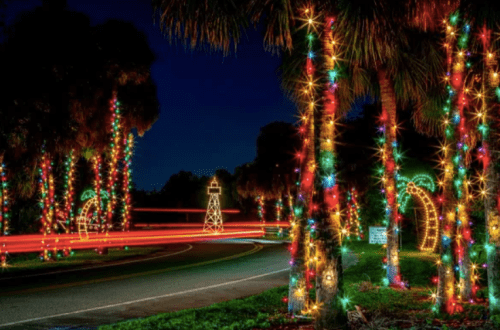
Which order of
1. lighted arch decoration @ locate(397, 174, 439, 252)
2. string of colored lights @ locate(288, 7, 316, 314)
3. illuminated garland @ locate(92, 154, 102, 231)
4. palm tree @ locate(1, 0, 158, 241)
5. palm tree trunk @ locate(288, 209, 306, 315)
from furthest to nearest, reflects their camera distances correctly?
illuminated garland @ locate(92, 154, 102, 231), lighted arch decoration @ locate(397, 174, 439, 252), palm tree @ locate(1, 0, 158, 241), palm tree trunk @ locate(288, 209, 306, 315), string of colored lights @ locate(288, 7, 316, 314)

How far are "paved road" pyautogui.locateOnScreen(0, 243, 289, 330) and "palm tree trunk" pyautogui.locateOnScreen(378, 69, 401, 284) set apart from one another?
120 inches

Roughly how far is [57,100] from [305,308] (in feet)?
37.0

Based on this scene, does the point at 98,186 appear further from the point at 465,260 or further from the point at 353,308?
the point at 465,260

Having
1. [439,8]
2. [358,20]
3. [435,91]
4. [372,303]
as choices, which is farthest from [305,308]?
[435,91]

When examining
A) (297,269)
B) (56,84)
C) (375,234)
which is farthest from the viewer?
(375,234)

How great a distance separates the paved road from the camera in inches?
374

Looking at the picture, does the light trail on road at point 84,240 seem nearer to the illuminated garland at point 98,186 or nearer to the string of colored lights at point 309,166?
the illuminated garland at point 98,186

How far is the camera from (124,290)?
12672mm

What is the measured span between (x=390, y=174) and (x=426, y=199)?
41.4 ft

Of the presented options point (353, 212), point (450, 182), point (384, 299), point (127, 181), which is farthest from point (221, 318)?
point (353, 212)

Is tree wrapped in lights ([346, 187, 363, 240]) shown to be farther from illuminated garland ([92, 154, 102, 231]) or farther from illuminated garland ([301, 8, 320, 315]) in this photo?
illuminated garland ([301, 8, 320, 315])

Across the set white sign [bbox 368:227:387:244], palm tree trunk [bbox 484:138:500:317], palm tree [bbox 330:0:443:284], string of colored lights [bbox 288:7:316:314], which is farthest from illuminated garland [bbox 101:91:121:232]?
palm tree trunk [bbox 484:138:500:317]

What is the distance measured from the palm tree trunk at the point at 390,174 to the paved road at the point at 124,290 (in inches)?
120

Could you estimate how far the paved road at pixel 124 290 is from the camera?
9500mm
